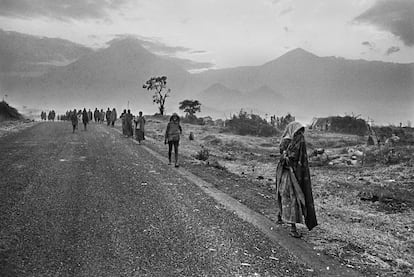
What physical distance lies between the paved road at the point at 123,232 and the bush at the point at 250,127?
23.0 meters

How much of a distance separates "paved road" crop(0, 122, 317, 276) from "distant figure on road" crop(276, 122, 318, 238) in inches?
26.5

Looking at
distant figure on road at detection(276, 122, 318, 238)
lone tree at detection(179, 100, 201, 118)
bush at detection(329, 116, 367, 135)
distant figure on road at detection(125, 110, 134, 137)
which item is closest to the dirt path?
distant figure on road at detection(276, 122, 318, 238)

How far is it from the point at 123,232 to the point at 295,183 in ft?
9.82

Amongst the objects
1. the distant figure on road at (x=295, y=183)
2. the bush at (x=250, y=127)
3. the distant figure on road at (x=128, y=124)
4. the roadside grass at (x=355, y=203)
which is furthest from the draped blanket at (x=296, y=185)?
the bush at (x=250, y=127)

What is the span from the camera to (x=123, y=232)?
18.7 feet

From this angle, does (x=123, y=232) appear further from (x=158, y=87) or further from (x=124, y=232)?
(x=158, y=87)

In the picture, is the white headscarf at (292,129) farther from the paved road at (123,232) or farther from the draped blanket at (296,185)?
the paved road at (123,232)

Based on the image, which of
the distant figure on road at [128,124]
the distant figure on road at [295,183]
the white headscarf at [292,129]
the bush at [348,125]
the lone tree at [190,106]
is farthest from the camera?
the lone tree at [190,106]

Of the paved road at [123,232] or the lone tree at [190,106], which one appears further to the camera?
the lone tree at [190,106]

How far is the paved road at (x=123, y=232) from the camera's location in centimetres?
454

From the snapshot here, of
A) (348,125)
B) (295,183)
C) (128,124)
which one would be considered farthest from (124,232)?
(348,125)

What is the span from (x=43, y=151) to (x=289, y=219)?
1230 cm

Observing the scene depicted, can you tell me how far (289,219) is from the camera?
237 inches

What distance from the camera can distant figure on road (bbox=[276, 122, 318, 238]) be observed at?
19.7ft
